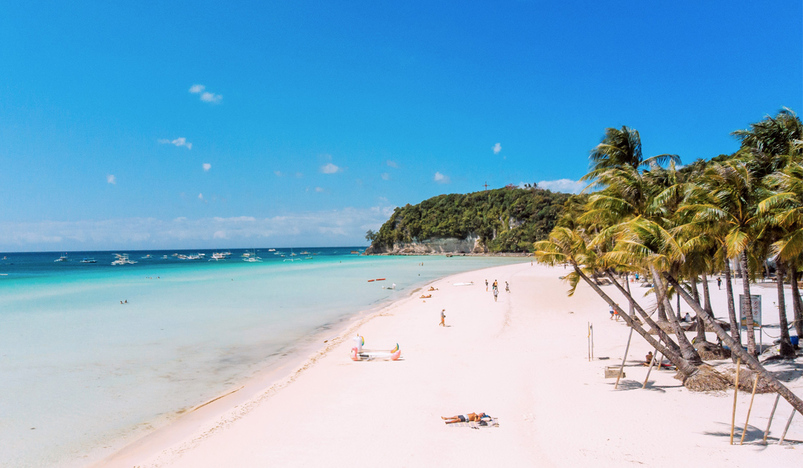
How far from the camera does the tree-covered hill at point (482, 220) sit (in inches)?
4104

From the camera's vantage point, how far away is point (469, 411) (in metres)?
8.09

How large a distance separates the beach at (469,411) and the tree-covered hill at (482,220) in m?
86.2

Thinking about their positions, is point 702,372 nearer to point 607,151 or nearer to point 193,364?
point 607,151

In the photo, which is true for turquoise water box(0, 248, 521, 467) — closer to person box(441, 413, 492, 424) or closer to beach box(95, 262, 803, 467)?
beach box(95, 262, 803, 467)

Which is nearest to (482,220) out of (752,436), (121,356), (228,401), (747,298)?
(121,356)

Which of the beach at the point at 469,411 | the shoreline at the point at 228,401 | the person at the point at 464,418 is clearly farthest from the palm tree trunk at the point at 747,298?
the shoreline at the point at 228,401

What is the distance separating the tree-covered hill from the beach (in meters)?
86.2

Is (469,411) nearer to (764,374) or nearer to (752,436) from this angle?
(752,436)

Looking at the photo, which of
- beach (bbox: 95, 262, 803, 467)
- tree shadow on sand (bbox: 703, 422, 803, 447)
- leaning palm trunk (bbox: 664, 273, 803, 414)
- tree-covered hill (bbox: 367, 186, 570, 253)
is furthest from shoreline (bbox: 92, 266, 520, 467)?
tree-covered hill (bbox: 367, 186, 570, 253)

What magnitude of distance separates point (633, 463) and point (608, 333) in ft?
33.7

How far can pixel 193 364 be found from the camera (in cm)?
1309

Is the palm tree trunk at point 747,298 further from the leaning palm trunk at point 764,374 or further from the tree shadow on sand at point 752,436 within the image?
the tree shadow on sand at point 752,436

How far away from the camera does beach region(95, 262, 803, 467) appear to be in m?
6.43

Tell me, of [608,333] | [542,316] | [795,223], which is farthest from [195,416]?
[542,316]
